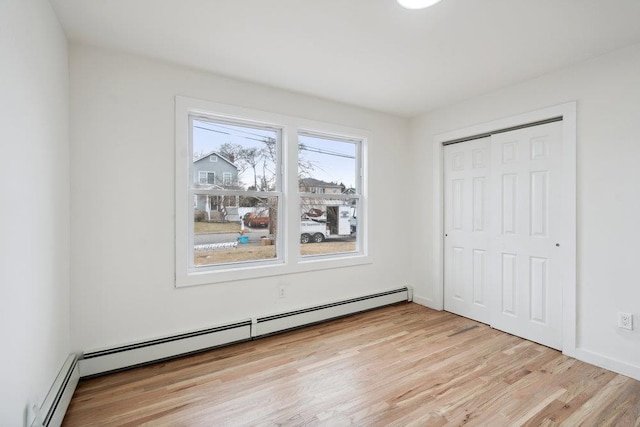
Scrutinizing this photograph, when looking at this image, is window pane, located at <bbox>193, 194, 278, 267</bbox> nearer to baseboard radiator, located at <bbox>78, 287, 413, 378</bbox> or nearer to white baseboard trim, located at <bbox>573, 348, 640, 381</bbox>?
baseboard radiator, located at <bbox>78, 287, 413, 378</bbox>

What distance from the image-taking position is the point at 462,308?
3715mm

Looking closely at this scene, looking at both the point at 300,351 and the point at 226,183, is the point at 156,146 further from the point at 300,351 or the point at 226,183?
the point at 300,351

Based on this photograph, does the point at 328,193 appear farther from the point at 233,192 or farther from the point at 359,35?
the point at 359,35

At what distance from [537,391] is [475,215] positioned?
188 centimetres

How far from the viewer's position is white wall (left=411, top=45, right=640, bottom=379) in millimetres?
2381

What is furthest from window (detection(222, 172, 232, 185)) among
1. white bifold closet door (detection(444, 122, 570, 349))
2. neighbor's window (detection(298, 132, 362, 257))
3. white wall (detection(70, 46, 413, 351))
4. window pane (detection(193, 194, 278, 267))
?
white bifold closet door (detection(444, 122, 570, 349))

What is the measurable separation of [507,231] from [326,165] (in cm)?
208

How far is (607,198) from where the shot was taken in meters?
2.50

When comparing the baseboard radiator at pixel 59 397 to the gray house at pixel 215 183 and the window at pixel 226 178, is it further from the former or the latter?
the window at pixel 226 178

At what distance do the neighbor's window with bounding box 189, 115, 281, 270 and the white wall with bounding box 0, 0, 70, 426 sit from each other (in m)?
0.97

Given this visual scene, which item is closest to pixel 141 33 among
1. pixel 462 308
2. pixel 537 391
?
pixel 537 391

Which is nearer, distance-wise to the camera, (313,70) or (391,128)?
(313,70)

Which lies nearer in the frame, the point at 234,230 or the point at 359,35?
the point at 359,35

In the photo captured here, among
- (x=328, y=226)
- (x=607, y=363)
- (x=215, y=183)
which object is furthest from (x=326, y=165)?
(x=607, y=363)
